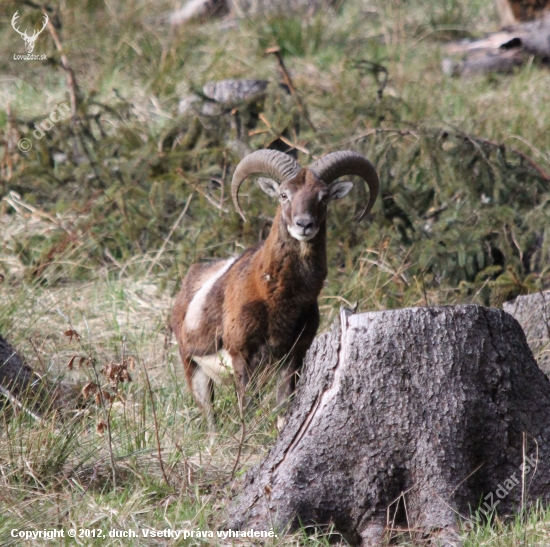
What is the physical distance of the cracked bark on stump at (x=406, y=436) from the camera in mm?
3859

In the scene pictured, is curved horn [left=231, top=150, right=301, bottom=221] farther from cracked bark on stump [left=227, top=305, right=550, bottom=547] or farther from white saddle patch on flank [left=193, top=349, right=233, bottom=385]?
cracked bark on stump [left=227, top=305, right=550, bottom=547]

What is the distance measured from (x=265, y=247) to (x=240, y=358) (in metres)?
0.76

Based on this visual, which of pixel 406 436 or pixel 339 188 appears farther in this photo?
pixel 339 188

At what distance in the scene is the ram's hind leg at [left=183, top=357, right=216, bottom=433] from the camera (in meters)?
5.37

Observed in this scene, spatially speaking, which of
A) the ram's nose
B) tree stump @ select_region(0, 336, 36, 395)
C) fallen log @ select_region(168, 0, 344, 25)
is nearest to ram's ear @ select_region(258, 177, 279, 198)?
the ram's nose

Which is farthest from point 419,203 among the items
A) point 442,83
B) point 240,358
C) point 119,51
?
point 119,51

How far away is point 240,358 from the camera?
5477mm

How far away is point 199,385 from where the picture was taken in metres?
5.79

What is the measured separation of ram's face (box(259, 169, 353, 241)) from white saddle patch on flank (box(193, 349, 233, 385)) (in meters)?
0.96

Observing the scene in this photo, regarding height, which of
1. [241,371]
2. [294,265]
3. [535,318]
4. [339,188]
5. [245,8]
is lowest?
[245,8]

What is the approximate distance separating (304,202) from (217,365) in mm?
1260

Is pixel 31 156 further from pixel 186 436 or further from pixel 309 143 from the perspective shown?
pixel 186 436

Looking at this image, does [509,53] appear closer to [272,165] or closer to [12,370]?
[272,165]

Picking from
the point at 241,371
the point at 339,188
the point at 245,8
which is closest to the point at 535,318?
the point at 339,188
